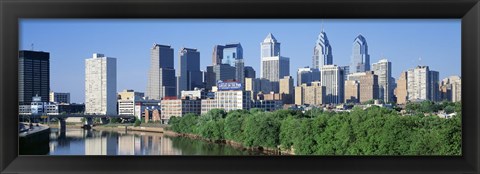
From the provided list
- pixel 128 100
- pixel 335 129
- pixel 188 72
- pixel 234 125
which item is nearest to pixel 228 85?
pixel 188 72

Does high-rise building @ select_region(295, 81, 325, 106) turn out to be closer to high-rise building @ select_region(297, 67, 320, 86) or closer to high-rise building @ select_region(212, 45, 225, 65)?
high-rise building @ select_region(297, 67, 320, 86)

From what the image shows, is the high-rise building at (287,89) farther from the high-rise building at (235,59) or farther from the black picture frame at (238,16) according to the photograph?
the black picture frame at (238,16)

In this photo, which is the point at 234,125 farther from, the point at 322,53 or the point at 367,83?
the point at 367,83

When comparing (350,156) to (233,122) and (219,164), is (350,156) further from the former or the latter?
(233,122)

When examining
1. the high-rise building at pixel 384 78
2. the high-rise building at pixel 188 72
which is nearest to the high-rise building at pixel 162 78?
the high-rise building at pixel 188 72
